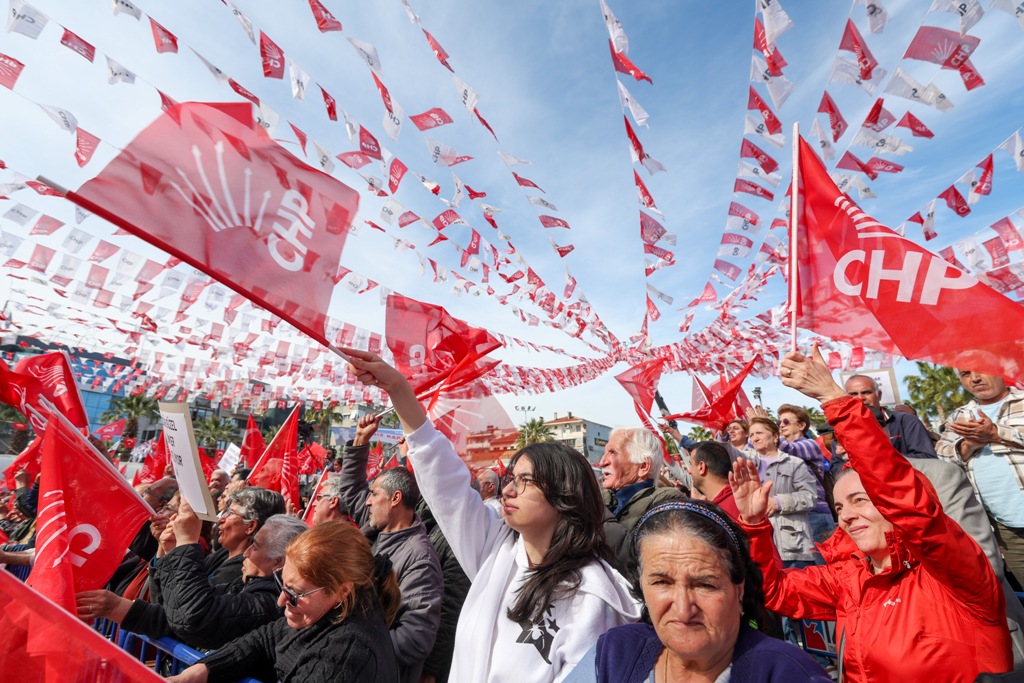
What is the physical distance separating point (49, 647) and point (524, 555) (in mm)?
1550

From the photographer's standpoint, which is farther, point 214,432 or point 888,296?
point 214,432

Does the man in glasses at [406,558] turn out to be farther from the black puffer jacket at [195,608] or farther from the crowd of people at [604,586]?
the black puffer jacket at [195,608]

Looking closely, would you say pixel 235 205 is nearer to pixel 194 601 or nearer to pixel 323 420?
pixel 194 601

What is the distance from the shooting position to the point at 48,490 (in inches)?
109

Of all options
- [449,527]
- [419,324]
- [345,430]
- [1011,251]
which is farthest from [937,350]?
[345,430]

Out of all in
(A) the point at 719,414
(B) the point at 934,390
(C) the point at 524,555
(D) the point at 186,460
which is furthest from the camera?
(B) the point at 934,390

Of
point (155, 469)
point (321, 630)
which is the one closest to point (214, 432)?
point (155, 469)

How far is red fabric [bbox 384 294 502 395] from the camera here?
16.4ft

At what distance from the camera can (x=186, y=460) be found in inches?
134

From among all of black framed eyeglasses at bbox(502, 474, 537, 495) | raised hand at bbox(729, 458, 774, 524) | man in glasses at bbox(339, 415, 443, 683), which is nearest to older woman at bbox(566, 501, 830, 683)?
black framed eyeglasses at bbox(502, 474, 537, 495)

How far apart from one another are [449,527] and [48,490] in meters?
2.15

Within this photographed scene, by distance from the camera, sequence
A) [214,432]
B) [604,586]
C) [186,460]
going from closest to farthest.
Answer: [604,586] → [186,460] → [214,432]

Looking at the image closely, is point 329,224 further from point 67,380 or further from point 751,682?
point 67,380

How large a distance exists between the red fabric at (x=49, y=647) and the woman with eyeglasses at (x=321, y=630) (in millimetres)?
1199
